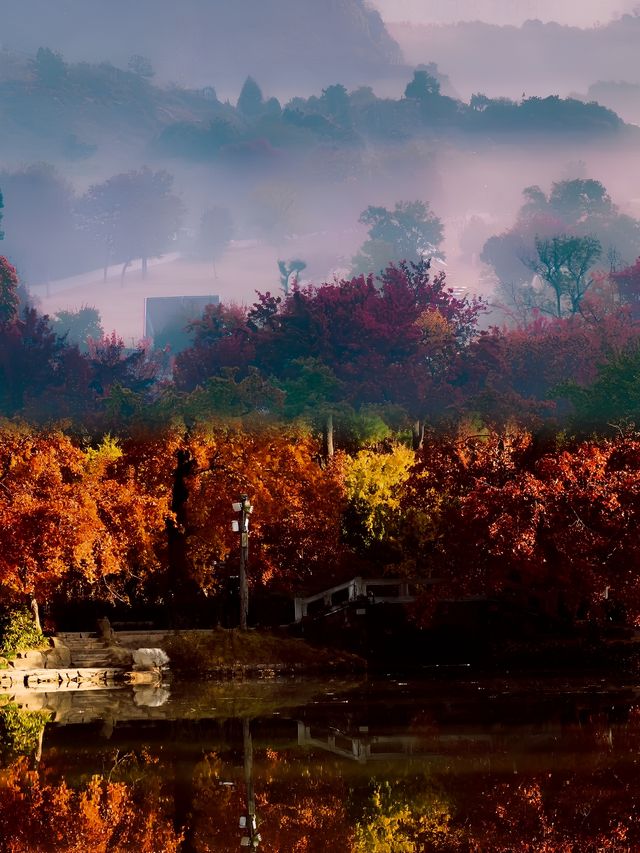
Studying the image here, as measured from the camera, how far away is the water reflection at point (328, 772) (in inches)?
573

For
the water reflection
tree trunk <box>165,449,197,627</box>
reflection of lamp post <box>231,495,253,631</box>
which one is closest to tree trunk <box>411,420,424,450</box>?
tree trunk <box>165,449,197,627</box>

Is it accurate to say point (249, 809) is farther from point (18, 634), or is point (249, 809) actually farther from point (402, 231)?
point (402, 231)

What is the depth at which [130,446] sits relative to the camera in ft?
140

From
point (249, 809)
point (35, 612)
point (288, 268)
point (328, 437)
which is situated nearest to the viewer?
point (249, 809)

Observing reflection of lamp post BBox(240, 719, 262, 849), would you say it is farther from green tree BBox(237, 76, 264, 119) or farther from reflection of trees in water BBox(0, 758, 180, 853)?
green tree BBox(237, 76, 264, 119)

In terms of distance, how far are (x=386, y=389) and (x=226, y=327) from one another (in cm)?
873

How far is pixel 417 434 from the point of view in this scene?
5241cm

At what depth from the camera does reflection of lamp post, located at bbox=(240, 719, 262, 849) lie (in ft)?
47.0

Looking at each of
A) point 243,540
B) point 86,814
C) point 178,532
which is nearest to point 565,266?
point 178,532

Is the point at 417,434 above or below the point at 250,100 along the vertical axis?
below

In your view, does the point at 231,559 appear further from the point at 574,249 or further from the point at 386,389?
the point at 574,249

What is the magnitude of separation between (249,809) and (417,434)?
36866mm

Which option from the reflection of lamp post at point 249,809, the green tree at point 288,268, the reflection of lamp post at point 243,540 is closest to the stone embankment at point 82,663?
the reflection of lamp post at point 243,540

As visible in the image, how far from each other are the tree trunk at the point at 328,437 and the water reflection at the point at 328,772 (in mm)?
19440
